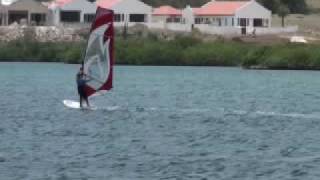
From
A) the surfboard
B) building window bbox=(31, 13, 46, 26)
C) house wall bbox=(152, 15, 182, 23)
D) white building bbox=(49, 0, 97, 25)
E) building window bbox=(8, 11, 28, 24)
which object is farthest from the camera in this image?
house wall bbox=(152, 15, 182, 23)

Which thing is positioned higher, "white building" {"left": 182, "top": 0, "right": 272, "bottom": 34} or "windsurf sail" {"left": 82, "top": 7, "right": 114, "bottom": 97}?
"windsurf sail" {"left": 82, "top": 7, "right": 114, "bottom": 97}

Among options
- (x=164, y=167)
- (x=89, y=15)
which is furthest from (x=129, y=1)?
(x=164, y=167)

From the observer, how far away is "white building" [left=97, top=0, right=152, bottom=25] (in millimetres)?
160875

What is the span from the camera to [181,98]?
71125 mm

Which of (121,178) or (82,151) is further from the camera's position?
(82,151)

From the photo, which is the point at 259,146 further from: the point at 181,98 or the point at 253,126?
the point at 181,98

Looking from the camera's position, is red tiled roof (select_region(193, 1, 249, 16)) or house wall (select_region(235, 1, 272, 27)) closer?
house wall (select_region(235, 1, 272, 27))

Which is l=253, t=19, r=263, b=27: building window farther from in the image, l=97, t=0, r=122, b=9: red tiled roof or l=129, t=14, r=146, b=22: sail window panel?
l=97, t=0, r=122, b=9: red tiled roof

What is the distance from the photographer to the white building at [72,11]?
526 feet

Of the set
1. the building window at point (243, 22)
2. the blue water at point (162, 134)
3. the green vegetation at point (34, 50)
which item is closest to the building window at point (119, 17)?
the building window at point (243, 22)

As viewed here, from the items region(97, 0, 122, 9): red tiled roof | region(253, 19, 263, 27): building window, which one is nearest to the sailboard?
region(97, 0, 122, 9): red tiled roof

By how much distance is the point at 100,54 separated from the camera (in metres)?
58.1

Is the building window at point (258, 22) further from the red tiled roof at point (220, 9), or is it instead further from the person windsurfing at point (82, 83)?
the person windsurfing at point (82, 83)

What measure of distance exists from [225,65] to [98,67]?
7344cm
